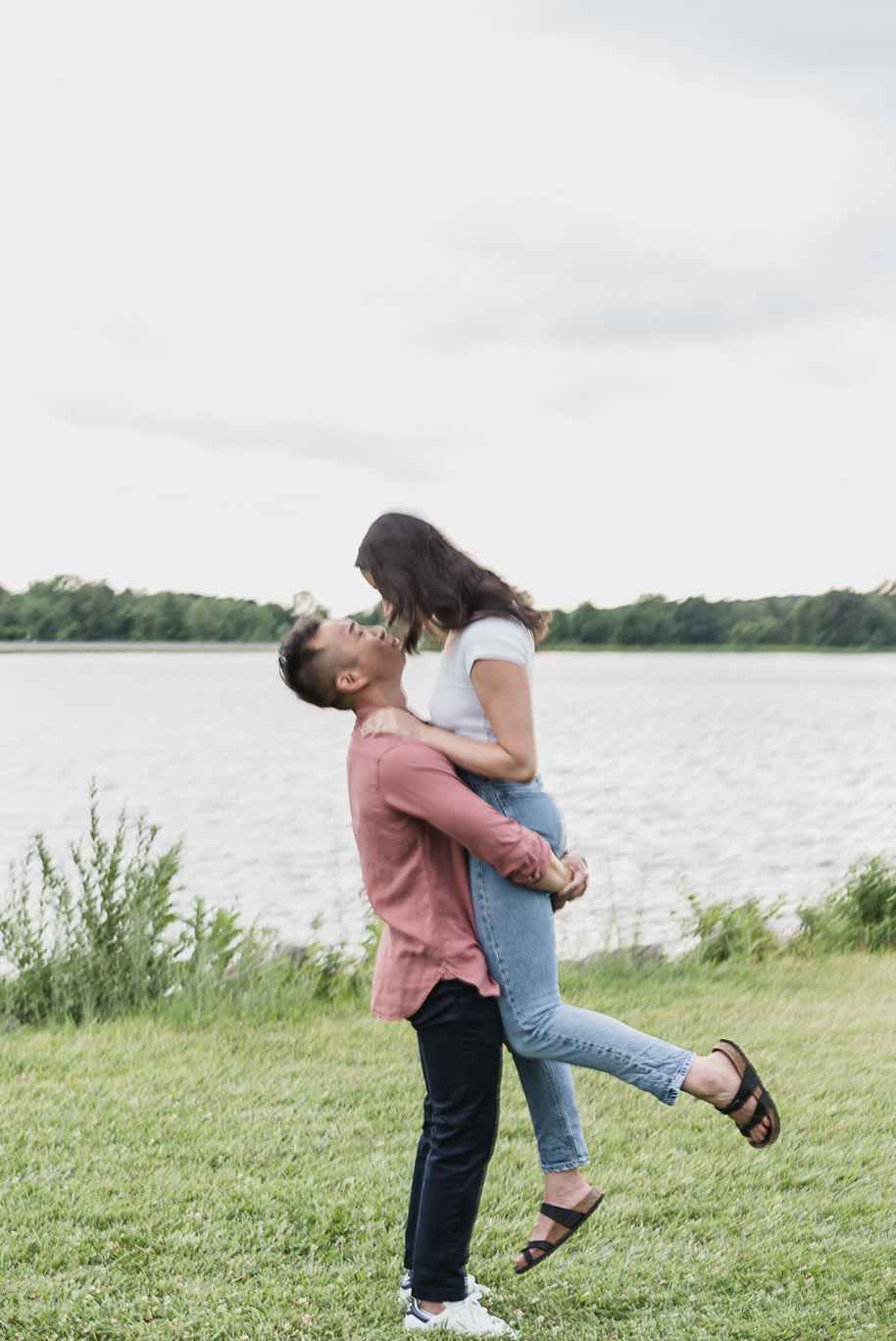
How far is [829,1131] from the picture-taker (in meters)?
4.59

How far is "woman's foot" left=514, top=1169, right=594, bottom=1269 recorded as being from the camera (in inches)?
122

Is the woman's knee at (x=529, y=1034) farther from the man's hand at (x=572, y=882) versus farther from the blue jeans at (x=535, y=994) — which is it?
the man's hand at (x=572, y=882)

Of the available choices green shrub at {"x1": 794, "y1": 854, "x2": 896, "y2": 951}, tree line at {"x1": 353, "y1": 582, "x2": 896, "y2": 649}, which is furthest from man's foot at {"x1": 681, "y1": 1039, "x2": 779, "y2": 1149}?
tree line at {"x1": 353, "y1": 582, "x2": 896, "y2": 649}

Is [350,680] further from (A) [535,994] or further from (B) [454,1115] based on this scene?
(B) [454,1115]

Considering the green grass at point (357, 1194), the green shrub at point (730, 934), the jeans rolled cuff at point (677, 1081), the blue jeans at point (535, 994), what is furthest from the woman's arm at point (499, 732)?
the green shrub at point (730, 934)

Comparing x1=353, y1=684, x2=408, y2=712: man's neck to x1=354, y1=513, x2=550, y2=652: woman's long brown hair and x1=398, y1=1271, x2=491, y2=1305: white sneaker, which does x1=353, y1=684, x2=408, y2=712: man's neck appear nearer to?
x1=354, y1=513, x2=550, y2=652: woman's long brown hair

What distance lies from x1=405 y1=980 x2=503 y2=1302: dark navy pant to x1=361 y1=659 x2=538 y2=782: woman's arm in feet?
1.99

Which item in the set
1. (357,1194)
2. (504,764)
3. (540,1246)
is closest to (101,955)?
(357,1194)

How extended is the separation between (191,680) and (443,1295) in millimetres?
88410

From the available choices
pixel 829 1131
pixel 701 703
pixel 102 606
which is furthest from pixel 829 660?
pixel 829 1131

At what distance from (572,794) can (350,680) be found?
19.7 metres

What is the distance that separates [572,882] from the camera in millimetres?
3012

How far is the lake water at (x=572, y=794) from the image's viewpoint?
41.3ft

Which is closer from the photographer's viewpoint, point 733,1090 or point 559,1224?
point 733,1090
